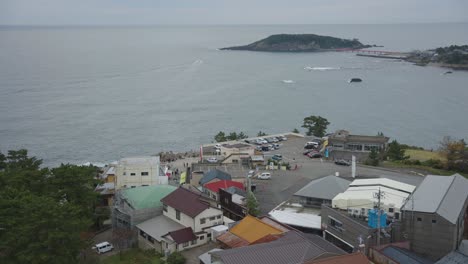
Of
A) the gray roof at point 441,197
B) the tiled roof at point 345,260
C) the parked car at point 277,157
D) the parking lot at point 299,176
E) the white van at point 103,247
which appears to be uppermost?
the gray roof at point 441,197

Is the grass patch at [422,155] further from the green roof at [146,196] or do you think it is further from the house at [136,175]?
the green roof at [146,196]

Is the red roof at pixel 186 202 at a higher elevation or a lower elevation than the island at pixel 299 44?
lower

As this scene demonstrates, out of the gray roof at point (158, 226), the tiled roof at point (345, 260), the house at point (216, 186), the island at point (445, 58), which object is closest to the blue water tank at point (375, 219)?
the tiled roof at point (345, 260)

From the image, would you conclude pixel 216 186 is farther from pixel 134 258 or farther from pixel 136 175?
pixel 134 258

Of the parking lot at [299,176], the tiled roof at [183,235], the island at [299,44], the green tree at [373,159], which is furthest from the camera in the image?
the island at [299,44]

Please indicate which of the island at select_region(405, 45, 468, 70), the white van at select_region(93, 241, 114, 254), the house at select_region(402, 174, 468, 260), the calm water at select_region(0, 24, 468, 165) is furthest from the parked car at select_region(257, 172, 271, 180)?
the island at select_region(405, 45, 468, 70)

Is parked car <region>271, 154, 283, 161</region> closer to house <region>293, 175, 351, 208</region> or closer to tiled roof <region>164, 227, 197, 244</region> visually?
house <region>293, 175, 351, 208</region>

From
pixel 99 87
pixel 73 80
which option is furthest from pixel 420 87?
pixel 73 80
